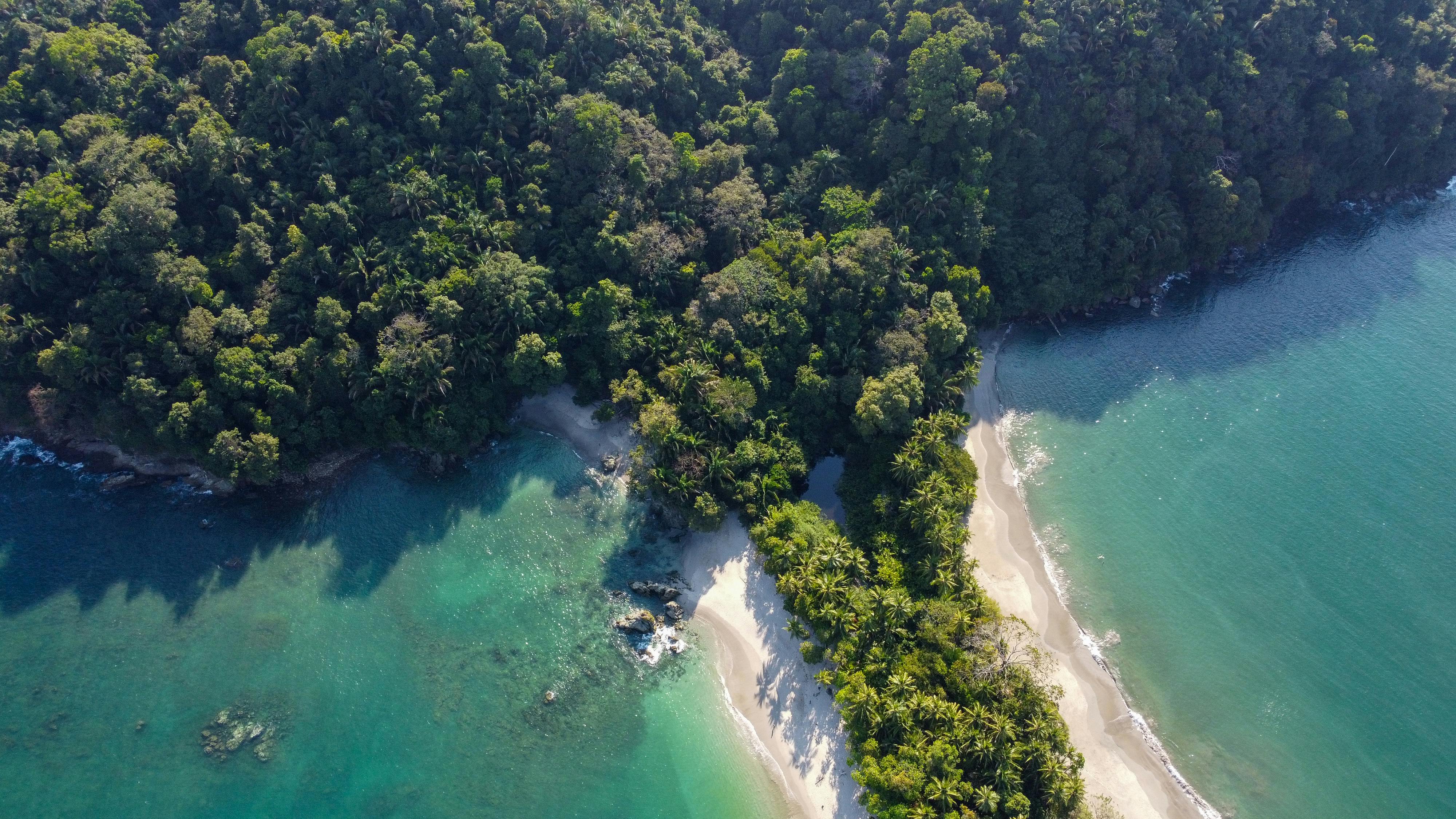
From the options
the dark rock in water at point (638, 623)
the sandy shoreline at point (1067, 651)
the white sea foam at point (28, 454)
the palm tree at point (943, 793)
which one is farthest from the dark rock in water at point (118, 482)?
the sandy shoreline at point (1067, 651)

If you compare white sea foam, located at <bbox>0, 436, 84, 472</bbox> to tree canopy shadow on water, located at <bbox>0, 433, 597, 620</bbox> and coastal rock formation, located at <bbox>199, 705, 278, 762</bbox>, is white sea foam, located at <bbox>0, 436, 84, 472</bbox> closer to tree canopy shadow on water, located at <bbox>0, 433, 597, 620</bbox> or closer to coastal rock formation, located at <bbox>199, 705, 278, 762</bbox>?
tree canopy shadow on water, located at <bbox>0, 433, 597, 620</bbox>

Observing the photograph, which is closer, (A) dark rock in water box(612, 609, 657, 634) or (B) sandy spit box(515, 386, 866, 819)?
(B) sandy spit box(515, 386, 866, 819)

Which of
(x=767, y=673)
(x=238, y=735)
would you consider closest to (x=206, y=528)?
(x=238, y=735)

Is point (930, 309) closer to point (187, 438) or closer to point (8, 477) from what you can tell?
point (187, 438)

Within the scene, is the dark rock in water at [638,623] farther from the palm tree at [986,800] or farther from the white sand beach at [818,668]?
the palm tree at [986,800]

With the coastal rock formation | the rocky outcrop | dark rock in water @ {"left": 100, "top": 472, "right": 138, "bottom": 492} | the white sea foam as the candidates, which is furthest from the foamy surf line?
the white sea foam

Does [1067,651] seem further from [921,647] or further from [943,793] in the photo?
[943,793]
